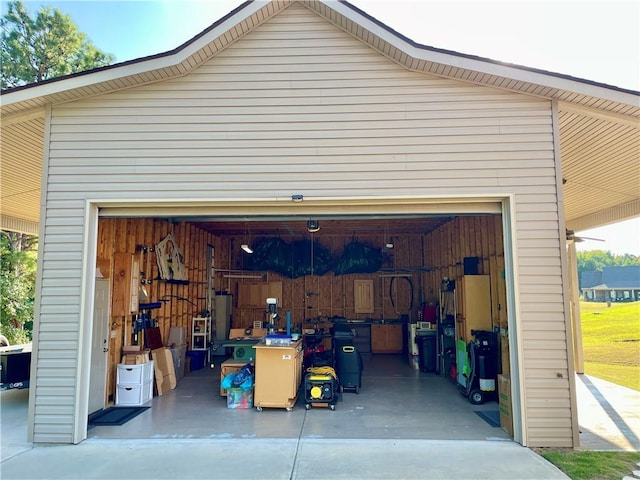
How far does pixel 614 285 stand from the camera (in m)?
40.7

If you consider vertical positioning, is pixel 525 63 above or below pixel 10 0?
below

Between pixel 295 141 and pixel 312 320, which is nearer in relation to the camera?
pixel 295 141

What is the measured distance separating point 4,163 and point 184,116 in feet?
10.4

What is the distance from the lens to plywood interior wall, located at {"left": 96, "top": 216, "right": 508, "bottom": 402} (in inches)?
247

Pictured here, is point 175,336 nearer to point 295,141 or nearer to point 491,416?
point 295,141

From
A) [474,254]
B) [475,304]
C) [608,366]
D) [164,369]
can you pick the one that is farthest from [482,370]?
[608,366]

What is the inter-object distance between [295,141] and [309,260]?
23.4ft

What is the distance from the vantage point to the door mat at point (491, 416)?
512cm

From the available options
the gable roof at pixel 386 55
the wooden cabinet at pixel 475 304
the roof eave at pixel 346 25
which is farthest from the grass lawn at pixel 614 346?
the roof eave at pixel 346 25

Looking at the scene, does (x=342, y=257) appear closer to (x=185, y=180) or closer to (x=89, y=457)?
(x=185, y=180)

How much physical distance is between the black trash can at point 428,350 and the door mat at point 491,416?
3.02 meters

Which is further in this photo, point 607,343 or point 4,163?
point 607,343

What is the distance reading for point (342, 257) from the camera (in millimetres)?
11664

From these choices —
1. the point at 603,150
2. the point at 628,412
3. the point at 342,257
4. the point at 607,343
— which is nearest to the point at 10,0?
the point at 342,257
